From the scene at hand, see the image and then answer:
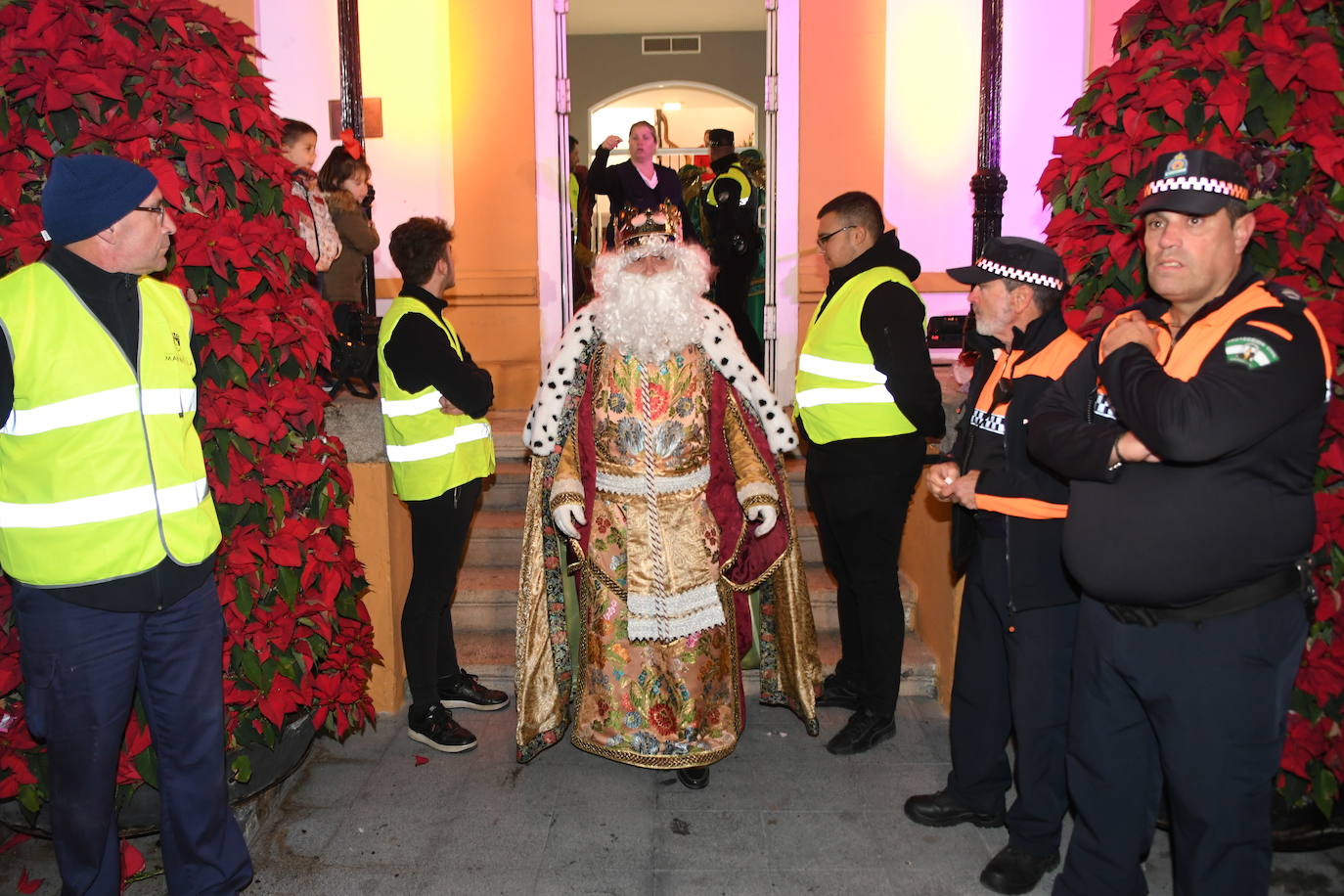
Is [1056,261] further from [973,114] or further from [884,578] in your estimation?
[973,114]

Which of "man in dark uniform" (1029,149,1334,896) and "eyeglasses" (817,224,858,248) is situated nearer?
"man in dark uniform" (1029,149,1334,896)

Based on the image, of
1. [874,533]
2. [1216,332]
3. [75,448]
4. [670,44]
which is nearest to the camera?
[1216,332]

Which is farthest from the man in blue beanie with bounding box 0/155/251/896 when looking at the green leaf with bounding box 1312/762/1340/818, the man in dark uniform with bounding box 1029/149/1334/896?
the green leaf with bounding box 1312/762/1340/818

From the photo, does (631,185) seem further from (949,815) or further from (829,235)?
(949,815)

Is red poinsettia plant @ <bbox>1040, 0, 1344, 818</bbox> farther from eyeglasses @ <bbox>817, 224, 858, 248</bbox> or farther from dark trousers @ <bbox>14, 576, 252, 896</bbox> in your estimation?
dark trousers @ <bbox>14, 576, 252, 896</bbox>

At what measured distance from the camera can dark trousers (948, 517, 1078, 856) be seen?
3.01 m

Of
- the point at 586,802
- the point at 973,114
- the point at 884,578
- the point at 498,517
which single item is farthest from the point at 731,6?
the point at 586,802

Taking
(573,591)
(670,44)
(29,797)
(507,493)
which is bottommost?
(29,797)

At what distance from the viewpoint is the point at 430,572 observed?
4.00 metres

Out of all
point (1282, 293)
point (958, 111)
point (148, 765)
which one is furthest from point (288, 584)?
point (958, 111)

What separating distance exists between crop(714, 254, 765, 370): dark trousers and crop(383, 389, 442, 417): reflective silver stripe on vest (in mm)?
3778

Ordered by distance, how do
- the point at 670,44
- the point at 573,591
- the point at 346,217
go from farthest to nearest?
the point at 670,44 < the point at 346,217 < the point at 573,591

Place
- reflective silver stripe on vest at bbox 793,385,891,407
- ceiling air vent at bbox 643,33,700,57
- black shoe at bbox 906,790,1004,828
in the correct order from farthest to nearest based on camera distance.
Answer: ceiling air vent at bbox 643,33,700,57, reflective silver stripe on vest at bbox 793,385,891,407, black shoe at bbox 906,790,1004,828

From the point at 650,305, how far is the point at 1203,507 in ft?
6.18
